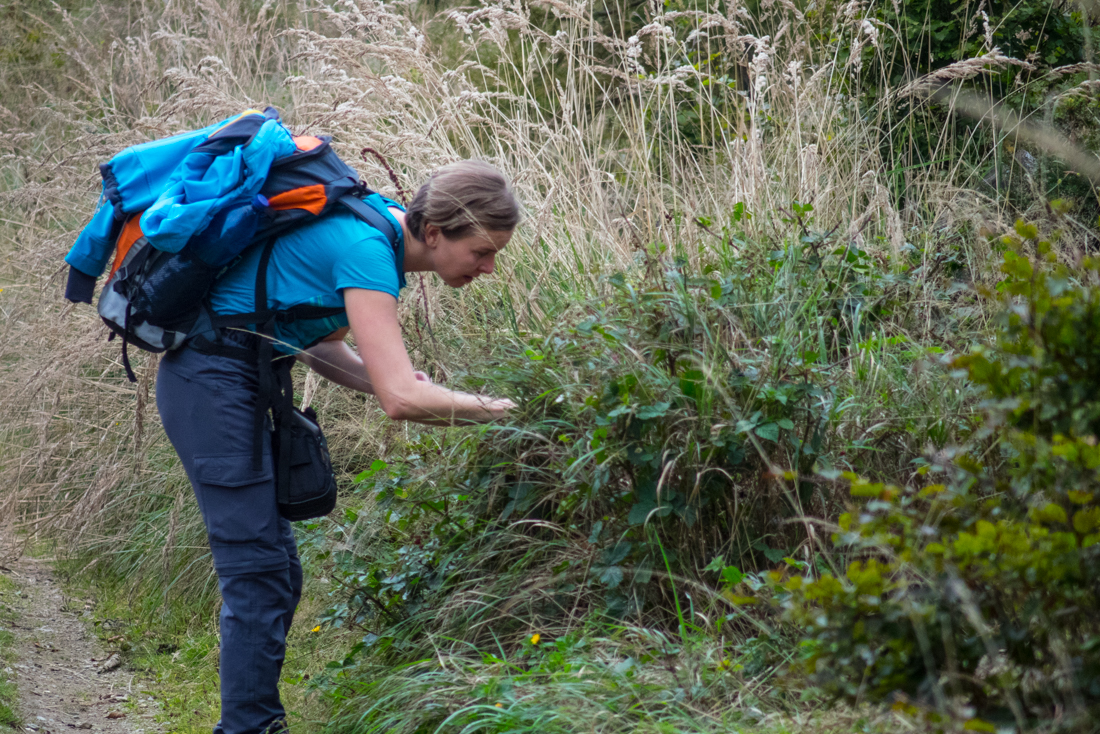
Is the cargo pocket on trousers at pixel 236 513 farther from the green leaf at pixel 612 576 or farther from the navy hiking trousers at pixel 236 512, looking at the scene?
the green leaf at pixel 612 576

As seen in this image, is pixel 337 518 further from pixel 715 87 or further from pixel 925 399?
pixel 715 87

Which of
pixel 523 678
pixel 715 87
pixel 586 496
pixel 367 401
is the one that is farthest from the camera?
pixel 715 87

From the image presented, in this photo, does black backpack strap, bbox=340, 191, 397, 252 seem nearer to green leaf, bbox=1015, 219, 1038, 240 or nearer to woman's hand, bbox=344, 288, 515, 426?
woman's hand, bbox=344, 288, 515, 426

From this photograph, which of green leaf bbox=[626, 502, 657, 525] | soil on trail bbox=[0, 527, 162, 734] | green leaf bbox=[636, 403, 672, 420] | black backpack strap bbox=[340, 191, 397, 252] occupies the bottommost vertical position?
soil on trail bbox=[0, 527, 162, 734]

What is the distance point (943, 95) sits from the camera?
16.6ft

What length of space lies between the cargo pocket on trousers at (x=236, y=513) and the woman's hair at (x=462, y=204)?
2.76 ft

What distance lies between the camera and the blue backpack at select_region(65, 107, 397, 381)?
271cm

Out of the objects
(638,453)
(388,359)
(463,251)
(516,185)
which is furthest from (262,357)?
(516,185)

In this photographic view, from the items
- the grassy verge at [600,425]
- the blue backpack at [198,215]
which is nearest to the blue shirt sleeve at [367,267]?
the blue backpack at [198,215]

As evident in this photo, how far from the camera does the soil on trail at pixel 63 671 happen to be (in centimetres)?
385

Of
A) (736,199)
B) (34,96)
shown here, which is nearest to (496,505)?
(736,199)

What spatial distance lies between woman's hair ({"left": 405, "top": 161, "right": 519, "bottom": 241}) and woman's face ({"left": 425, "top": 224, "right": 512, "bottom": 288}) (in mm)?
18

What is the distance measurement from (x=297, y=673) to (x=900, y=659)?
287cm

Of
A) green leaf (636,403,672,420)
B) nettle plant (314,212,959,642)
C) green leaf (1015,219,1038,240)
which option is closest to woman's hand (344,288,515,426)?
nettle plant (314,212,959,642)
